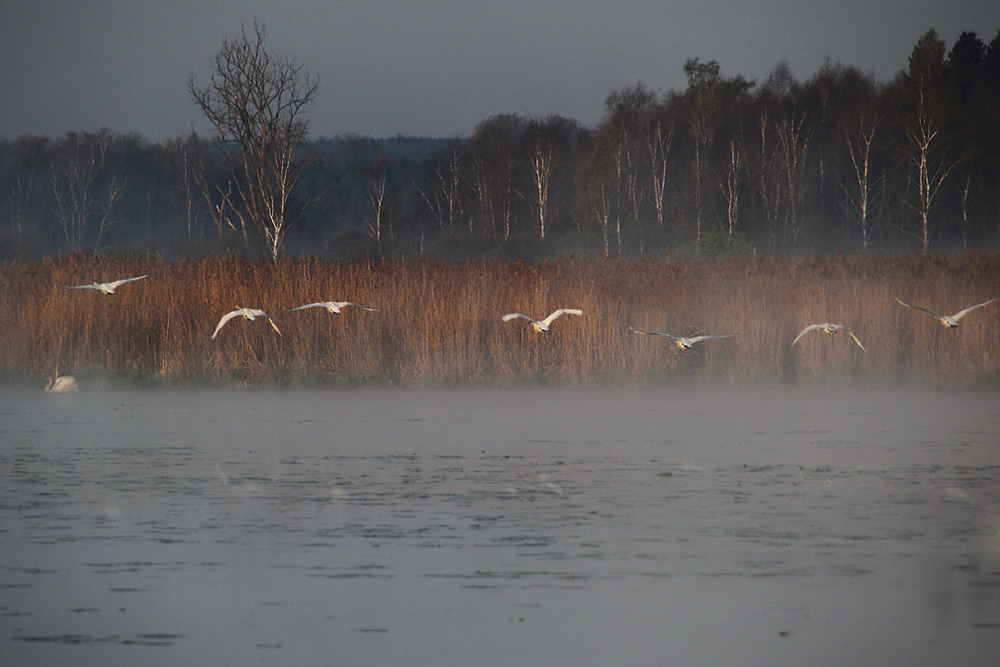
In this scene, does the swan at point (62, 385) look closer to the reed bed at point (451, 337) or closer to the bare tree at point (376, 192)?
the reed bed at point (451, 337)

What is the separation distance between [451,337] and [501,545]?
8.82 m

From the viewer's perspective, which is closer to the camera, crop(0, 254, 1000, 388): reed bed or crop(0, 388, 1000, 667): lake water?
crop(0, 388, 1000, 667): lake water

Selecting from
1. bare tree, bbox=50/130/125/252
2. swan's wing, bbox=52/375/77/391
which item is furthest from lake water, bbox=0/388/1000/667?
bare tree, bbox=50/130/125/252

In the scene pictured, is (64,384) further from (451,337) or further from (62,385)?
(451,337)

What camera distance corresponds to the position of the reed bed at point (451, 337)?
552 inches

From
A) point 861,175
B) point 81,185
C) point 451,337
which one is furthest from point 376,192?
point 451,337

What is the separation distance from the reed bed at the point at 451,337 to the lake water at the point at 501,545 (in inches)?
158

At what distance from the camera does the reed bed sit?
14016 millimetres

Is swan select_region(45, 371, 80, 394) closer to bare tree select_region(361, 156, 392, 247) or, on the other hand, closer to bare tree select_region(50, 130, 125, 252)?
bare tree select_region(361, 156, 392, 247)

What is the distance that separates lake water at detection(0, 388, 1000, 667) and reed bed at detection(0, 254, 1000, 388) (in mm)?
4008

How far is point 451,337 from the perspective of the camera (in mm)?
14117

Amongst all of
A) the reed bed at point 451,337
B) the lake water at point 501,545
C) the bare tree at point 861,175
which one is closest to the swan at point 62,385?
the reed bed at point 451,337

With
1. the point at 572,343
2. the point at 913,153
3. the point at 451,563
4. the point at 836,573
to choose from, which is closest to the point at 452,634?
the point at 451,563

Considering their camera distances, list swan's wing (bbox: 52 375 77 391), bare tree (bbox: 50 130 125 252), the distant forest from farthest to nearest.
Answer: bare tree (bbox: 50 130 125 252) → the distant forest → swan's wing (bbox: 52 375 77 391)
